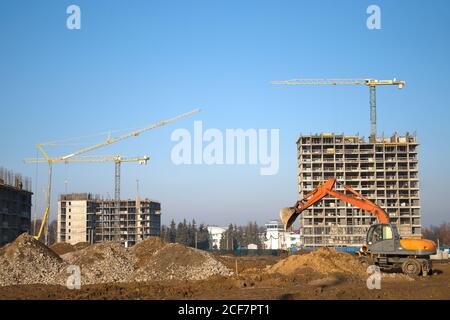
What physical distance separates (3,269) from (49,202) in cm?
7206

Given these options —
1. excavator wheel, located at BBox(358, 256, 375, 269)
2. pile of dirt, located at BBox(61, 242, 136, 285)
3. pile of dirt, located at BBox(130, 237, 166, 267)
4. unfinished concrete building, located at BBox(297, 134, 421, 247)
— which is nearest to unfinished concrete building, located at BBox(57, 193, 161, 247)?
unfinished concrete building, located at BBox(297, 134, 421, 247)

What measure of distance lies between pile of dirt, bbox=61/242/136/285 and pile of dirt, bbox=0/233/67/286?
1.37 metres

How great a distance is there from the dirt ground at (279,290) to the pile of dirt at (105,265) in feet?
13.1

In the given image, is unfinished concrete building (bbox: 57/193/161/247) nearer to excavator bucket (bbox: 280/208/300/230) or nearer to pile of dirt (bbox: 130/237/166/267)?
pile of dirt (bbox: 130/237/166/267)

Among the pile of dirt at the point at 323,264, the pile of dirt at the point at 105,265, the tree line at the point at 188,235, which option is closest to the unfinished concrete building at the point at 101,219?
the tree line at the point at 188,235

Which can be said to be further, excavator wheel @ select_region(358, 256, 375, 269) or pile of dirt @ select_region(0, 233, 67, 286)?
excavator wheel @ select_region(358, 256, 375, 269)

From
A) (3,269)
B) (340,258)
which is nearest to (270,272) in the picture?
(340,258)

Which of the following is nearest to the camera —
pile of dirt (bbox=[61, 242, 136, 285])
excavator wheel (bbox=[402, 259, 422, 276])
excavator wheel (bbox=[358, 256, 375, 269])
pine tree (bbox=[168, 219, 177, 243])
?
excavator wheel (bbox=[402, 259, 422, 276])

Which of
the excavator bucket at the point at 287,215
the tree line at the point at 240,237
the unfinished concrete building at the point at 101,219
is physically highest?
the excavator bucket at the point at 287,215

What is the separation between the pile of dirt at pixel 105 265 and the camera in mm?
31094

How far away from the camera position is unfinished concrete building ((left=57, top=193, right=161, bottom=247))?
132000mm

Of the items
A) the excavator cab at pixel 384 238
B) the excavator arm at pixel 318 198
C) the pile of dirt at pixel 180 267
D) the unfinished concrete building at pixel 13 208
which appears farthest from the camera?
the unfinished concrete building at pixel 13 208

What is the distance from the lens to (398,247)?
95.7ft

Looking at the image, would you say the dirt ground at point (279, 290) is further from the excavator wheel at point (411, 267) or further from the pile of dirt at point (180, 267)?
the pile of dirt at point (180, 267)
